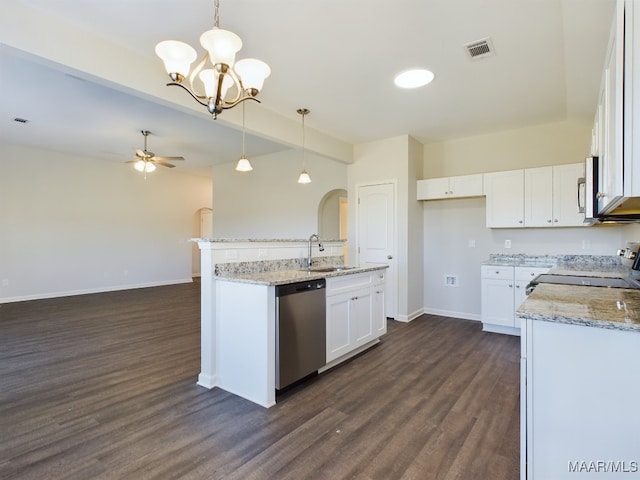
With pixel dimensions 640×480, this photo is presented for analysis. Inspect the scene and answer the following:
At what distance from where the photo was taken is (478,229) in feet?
15.7

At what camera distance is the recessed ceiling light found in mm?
2979

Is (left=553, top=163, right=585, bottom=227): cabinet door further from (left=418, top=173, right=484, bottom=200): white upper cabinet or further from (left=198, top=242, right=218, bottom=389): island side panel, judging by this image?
(left=198, top=242, right=218, bottom=389): island side panel

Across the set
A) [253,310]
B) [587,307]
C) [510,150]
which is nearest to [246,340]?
[253,310]

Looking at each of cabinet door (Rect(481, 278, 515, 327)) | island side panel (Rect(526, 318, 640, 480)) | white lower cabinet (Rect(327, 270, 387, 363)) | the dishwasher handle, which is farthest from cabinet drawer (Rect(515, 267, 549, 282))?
island side panel (Rect(526, 318, 640, 480))

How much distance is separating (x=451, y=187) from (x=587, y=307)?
3430 millimetres

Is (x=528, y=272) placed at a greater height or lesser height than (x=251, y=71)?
lesser

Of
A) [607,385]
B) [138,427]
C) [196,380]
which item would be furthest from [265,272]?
[607,385]

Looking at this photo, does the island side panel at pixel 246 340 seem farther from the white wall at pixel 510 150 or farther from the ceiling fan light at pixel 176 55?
the white wall at pixel 510 150

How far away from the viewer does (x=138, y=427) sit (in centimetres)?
216

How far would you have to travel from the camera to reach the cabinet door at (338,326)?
2971mm

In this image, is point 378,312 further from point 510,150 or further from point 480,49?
point 510,150

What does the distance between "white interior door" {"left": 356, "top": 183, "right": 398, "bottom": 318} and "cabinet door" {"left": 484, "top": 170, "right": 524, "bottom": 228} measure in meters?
1.29

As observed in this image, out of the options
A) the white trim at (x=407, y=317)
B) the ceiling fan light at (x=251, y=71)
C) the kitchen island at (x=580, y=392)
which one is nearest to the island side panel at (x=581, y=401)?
the kitchen island at (x=580, y=392)

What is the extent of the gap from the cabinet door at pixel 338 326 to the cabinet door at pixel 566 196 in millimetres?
2853
